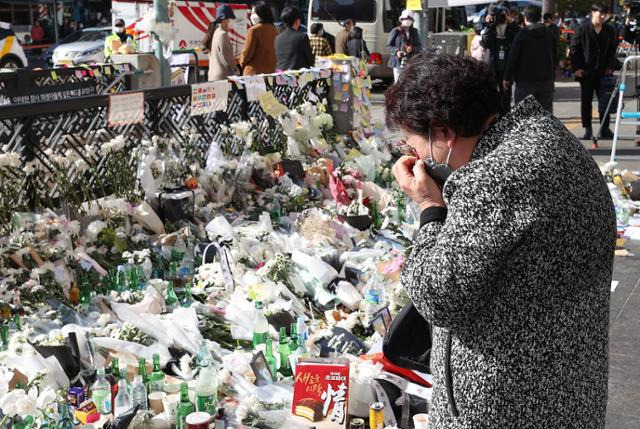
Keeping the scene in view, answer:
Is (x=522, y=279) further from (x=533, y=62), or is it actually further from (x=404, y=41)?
(x=404, y=41)

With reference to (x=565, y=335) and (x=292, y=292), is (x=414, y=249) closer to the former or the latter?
(x=565, y=335)

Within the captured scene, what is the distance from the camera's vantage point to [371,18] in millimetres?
19000

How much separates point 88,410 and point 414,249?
6.94 feet


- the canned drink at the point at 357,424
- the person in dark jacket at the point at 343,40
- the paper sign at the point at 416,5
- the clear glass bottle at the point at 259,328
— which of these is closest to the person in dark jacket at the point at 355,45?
the person in dark jacket at the point at 343,40

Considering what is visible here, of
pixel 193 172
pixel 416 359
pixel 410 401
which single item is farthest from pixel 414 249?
pixel 193 172

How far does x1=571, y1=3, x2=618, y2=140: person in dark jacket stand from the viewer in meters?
11.1

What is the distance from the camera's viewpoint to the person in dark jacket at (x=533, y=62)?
33.3ft

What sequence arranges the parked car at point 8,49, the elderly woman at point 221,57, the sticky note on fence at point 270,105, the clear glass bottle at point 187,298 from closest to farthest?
the clear glass bottle at point 187,298
the sticky note on fence at point 270,105
the elderly woman at point 221,57
the parked car at point 8,49

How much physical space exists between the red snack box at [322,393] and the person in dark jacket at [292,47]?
6482mm

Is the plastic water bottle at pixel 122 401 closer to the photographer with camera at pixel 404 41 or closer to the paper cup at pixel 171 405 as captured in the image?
the paper cup at pixel 171 405

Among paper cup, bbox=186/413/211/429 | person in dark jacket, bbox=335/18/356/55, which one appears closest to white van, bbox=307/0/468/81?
person in dark jacket, bbox=335/18/356/55

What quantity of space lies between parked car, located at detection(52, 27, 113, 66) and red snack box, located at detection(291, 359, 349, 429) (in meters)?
16.3

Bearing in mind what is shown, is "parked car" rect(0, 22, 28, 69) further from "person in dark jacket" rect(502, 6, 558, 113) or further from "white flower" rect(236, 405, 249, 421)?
"white flower" rect(236, 405, 249, 421)

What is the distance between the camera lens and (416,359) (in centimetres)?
245
